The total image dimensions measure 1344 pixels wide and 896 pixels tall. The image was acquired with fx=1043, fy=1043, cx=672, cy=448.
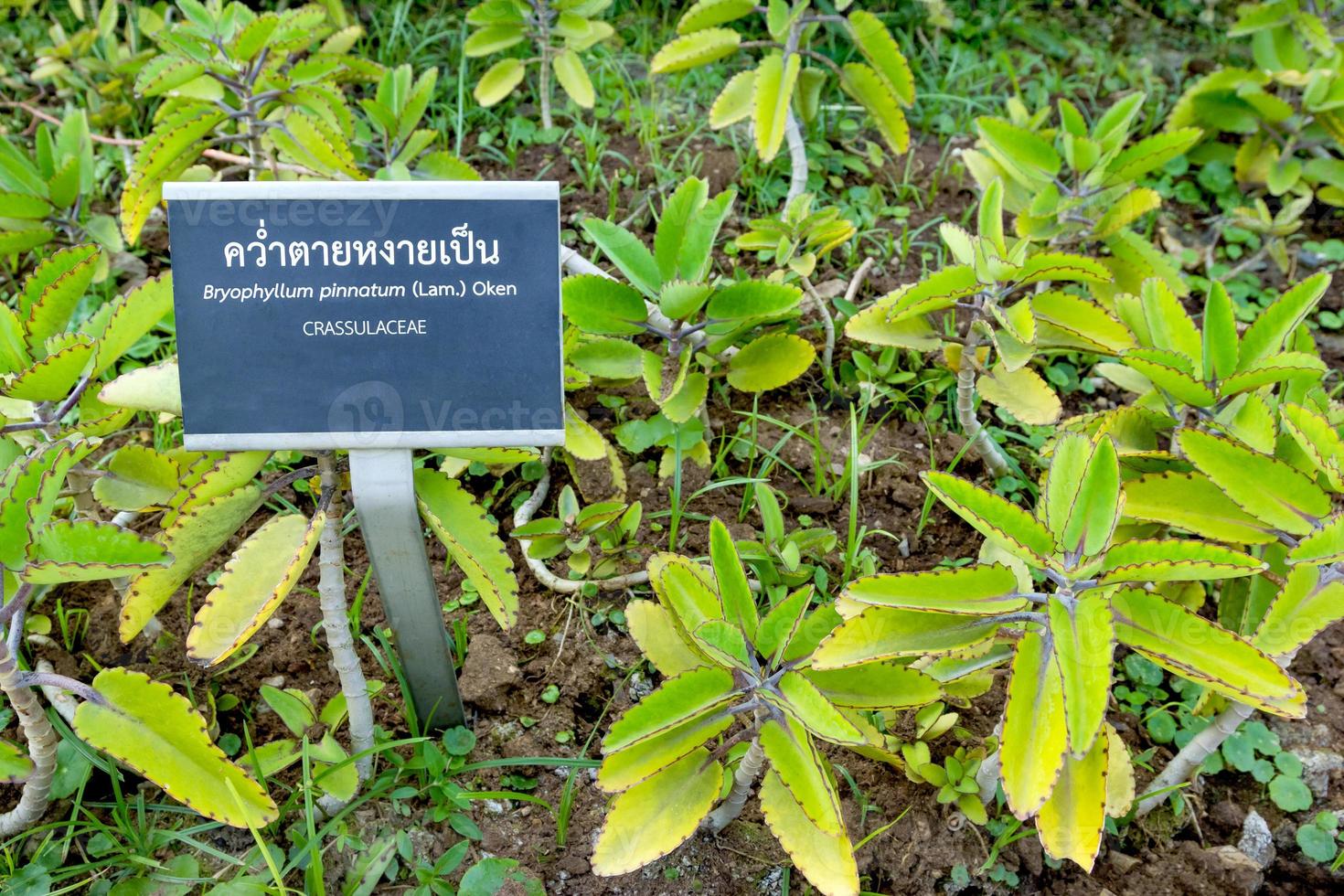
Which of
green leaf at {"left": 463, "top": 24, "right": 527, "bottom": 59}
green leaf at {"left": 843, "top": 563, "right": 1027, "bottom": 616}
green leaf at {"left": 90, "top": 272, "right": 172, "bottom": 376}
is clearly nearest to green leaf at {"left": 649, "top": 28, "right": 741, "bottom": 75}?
green leaf at {"left": 463, "top": 24, "right": 527, "bottom": 59}

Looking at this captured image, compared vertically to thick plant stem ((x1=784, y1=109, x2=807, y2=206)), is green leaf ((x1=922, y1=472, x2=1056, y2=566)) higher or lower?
lower

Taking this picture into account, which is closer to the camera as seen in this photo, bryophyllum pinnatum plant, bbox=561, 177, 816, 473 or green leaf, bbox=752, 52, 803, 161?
bryophyllum pinnatum plant, bbox=561, 177, 816, 473

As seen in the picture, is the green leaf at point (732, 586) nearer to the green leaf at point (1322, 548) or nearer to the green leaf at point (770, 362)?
the green leaf at point (770, 362)

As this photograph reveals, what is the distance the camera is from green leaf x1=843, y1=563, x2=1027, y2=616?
1.20m

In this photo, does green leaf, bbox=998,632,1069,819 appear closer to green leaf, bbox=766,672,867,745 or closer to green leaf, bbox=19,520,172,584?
green leaf, bbox=766,672,867,745

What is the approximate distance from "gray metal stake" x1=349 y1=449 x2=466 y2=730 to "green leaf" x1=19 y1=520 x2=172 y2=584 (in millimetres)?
250

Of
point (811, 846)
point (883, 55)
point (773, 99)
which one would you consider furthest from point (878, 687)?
point (883, 55)

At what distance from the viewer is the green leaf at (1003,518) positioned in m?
1.25

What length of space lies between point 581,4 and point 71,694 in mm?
1782

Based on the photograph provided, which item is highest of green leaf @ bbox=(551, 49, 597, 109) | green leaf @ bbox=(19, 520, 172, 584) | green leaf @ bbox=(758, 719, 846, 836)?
green leaf @ bbox=(551, 49, 597, 109)

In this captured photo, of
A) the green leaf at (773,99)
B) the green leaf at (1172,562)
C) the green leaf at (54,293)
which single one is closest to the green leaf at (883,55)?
the green leaf at (773,99)

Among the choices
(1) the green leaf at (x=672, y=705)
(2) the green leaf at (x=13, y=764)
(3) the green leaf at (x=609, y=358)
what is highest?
(3) the green leaf at (x=609, y=358)

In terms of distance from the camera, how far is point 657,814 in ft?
4.34

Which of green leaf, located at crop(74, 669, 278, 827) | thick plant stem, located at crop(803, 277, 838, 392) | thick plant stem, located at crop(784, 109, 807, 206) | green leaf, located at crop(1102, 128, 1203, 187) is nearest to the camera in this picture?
green leaf, located at crop(74, 669, 278, 827)
